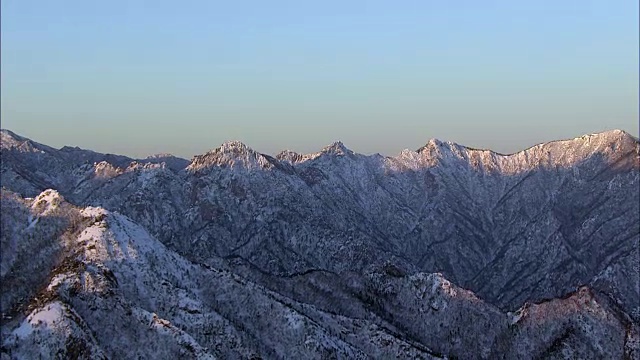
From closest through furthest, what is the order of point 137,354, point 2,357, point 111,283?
point 2,357, point 137,354, point 111,283

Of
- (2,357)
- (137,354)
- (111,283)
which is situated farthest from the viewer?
(111,283)

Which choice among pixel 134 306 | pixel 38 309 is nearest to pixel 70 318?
pixel 38 309

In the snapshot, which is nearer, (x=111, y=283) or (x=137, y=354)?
(x=137, y=354)

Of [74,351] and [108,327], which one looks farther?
[108,327]

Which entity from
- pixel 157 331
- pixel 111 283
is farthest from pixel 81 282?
pixel 157 331

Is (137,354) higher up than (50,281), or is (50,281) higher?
(50,281)

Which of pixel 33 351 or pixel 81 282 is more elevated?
pixel 81 282

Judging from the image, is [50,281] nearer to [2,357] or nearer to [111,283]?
[111,283]

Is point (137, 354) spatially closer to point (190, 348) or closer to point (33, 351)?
point (190, 348)

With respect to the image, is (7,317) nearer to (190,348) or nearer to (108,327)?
(108,327)
